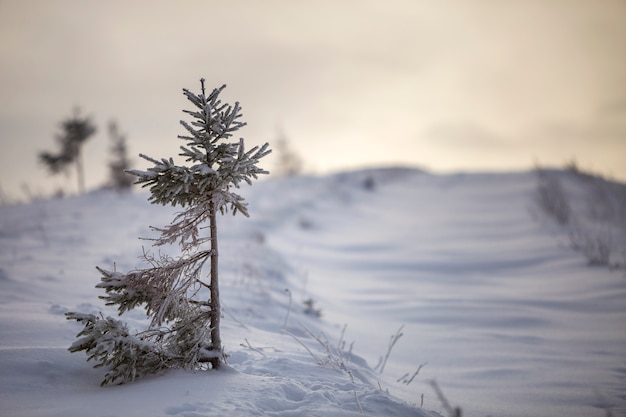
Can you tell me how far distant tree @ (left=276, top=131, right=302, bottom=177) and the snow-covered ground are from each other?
23.3 metres

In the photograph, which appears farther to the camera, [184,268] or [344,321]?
[344,321]

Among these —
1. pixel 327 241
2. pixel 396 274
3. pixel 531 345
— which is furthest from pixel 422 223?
pixel 531 345

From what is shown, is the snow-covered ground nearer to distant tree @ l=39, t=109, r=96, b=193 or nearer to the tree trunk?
the tree trunk

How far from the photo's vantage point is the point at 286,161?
36031mm

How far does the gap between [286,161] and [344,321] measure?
31.1 m

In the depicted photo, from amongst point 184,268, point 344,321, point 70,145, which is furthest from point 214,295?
point 70,145

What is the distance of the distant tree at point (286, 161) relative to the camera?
35.1 m

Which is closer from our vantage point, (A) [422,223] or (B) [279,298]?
(B) [279,298]

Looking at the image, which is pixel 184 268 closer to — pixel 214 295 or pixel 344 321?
pixel 214 295

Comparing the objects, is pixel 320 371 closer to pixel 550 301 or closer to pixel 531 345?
pixel 531 345

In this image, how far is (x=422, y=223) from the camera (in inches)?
547

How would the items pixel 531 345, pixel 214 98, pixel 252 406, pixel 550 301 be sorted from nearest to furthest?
pixel 252 406, pixel 214 98, pixel 531 345, pixel 550 301

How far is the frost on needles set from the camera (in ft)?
7.73

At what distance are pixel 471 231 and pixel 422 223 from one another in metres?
2.20
